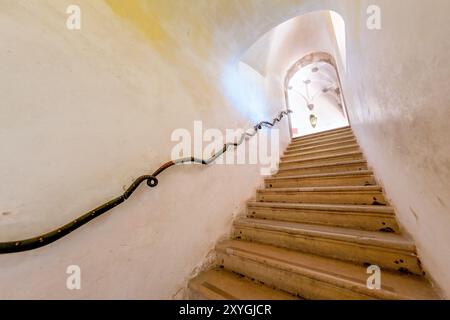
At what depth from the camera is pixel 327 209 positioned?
1.53m

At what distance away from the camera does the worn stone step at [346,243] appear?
3.33ft

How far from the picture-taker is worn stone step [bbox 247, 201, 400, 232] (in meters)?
1.29

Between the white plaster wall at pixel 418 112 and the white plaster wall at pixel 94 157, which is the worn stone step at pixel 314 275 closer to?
the white plaster wall at pixel 418 112

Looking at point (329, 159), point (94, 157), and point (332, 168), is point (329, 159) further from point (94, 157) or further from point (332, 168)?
point (94, 157)

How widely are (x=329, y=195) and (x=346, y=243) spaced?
2.02ft

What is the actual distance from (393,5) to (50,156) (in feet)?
5.27

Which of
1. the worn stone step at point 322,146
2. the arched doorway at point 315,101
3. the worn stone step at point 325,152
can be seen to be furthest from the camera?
the arched doorway at point 315,101

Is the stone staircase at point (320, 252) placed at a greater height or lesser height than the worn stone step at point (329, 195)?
lesser

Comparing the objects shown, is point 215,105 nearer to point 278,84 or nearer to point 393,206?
point 393,206

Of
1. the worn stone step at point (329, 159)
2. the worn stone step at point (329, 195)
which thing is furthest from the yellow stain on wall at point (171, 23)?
the worn stone step at point (329, 159)

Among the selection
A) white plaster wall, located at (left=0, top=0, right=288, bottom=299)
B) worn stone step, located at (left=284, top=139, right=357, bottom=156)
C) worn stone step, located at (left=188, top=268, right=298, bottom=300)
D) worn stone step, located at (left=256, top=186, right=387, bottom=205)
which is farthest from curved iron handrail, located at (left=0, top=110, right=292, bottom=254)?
Answer: worn stone step, located at (left=284, top=139, right=357, bottom=156)

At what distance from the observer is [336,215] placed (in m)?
1.49
